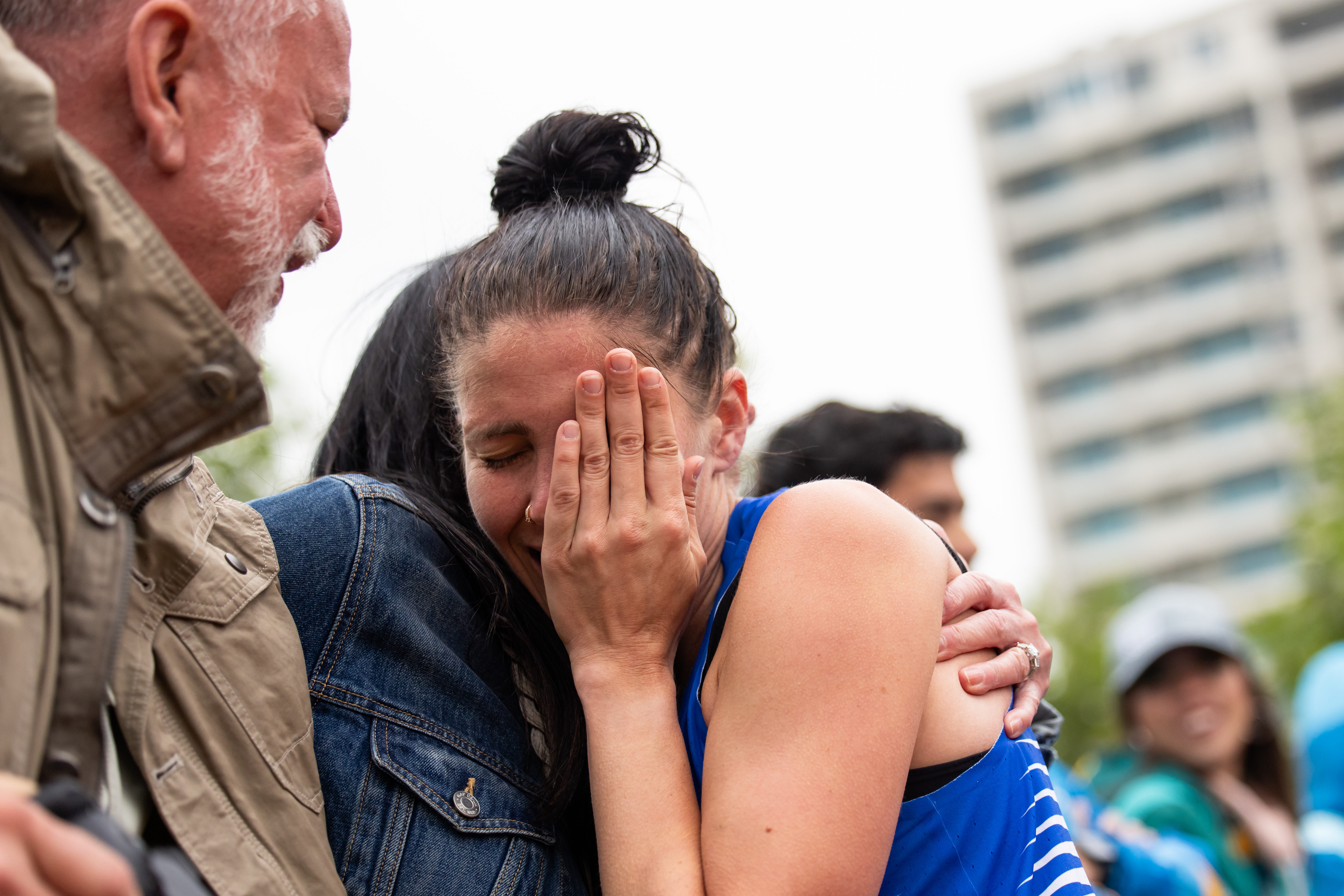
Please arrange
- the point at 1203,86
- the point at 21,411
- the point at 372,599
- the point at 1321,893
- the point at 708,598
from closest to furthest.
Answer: the point at 21,411, the point at 372,599, the point at 708,598, the point at 1321,893, the point at 1203,86

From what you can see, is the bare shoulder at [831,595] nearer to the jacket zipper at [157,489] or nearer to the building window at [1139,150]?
the jacket zipper at [157,489]

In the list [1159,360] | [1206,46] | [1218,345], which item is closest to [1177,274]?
[1218,345]

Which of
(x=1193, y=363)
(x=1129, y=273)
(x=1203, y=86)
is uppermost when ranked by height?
(x=1203, y=86)

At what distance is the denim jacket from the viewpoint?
190 cm

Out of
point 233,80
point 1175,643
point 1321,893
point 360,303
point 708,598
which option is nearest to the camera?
point 233,80

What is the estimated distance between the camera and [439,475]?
2637 mm

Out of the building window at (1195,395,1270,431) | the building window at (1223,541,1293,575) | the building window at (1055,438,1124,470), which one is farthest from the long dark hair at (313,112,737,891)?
the building window at (1055,438,1124,470)

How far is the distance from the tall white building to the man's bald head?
220ft

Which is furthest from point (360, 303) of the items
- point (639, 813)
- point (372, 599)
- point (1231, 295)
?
point (1231, 295)

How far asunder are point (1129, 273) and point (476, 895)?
257ft

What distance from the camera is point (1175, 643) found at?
238 inches

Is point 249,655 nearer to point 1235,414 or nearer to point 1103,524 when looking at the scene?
point 1103,524

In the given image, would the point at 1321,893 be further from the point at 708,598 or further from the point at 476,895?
the point at 476,895

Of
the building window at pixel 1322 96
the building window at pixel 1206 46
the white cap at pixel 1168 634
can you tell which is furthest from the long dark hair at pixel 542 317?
the building window at pixel 1206 46
